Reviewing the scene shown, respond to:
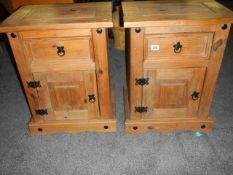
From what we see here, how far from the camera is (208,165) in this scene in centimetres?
126

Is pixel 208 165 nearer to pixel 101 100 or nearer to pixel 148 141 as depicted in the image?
pixel 148 141

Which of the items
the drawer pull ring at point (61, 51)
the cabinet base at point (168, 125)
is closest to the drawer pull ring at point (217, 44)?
the cabinet base at point (168, 125)

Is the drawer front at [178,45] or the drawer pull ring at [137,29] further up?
the drawer pull ring at [137,29]

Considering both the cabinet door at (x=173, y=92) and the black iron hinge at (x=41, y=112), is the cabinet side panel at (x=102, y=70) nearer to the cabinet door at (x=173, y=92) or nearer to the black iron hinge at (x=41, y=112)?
the cabinet door at (x=173, y=92)

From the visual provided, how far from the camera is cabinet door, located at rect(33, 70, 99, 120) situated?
1282 mm

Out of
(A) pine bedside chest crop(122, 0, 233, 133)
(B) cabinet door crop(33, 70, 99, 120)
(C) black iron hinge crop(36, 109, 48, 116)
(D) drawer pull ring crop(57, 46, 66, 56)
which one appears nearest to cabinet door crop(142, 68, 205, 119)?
(A) pine bedside chest crop(122, 0, 233, 133)

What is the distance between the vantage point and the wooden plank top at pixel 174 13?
3.52 ft

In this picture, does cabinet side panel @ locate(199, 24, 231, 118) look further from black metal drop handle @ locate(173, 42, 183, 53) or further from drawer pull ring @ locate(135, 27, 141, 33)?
drawer pull ring @ locate(135, 27, 141, 33)

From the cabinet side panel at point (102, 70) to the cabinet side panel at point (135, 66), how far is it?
14 cm

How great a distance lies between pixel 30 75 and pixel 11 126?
0.57 metres

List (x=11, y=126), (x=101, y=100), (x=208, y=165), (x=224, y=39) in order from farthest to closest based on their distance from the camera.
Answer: (x=11, y=126) → (x=101, y=100) → (x=208, y=165) → (x=224, y=39)

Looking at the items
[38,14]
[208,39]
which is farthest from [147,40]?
[38,14]

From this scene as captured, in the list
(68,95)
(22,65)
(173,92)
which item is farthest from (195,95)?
(22,65)

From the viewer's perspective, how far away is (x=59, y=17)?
121cm
